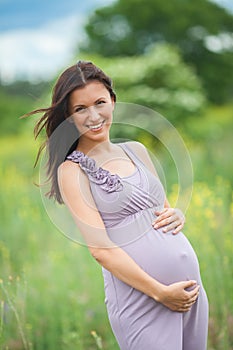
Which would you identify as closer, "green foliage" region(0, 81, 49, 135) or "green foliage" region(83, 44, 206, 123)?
"green foliage" region(83, 44, 206, 123)

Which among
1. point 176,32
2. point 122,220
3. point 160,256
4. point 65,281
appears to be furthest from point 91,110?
point 176,32

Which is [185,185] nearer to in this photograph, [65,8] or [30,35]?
[30,35]

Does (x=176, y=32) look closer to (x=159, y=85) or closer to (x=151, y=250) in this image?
(x=159, y=85)

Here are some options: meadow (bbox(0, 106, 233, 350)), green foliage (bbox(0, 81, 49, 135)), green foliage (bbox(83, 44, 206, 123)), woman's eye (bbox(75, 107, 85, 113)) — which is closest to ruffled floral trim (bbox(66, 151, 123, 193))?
woman's eye (bbox(75, 107, 85, 113))

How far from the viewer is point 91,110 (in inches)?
59.6

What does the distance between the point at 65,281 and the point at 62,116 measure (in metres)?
1.83

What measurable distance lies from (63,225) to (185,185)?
345 millimetres

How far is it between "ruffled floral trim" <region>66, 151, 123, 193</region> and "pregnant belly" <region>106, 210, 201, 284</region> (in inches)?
3.9

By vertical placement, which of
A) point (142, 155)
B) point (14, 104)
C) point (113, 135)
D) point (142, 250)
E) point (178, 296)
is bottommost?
point (178, 296)

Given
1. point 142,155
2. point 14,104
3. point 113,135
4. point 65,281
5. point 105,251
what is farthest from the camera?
point 14,104

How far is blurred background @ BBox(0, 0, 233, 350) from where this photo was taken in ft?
9.23

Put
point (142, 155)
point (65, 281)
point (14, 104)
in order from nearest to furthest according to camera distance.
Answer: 1. point (142, 155)
2. point (65, 281)
3. point (14, 104)

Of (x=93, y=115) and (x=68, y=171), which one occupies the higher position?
(x=93, y=115)

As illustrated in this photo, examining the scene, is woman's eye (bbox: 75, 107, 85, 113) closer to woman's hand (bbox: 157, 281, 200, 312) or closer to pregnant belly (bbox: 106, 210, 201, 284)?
pregnant belly (bbox: 106, 210, 201, 284)
